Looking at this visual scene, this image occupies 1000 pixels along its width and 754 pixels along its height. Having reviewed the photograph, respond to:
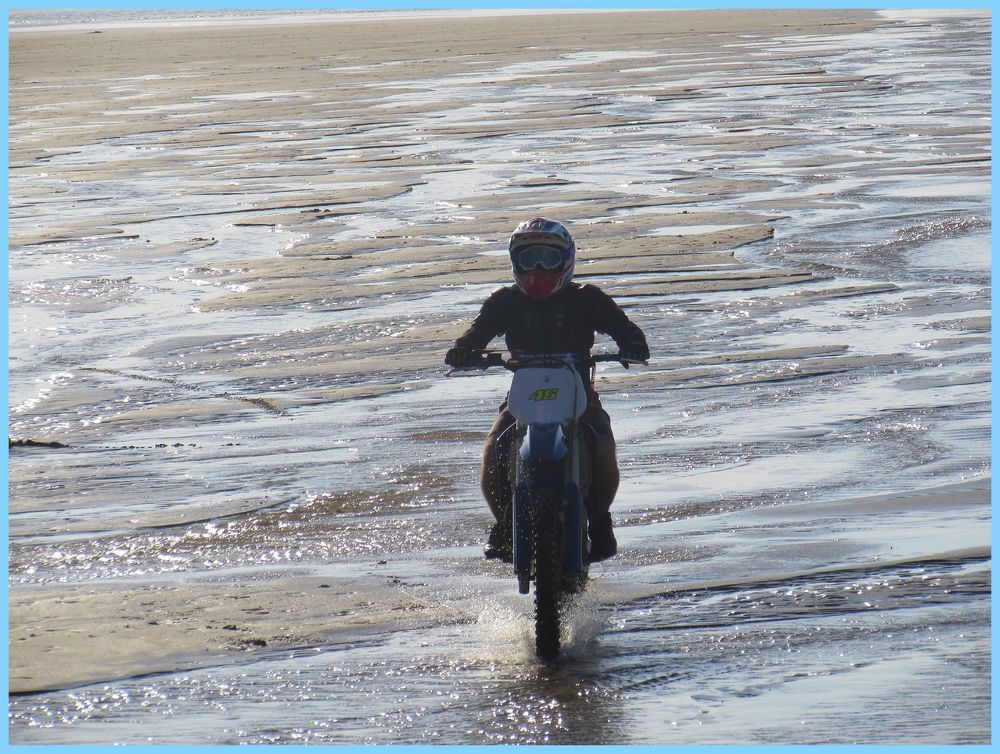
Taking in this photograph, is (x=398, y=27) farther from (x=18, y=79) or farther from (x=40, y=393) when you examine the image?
(x=40, y=393)

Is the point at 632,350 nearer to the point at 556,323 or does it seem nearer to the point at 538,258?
the point at 556,323

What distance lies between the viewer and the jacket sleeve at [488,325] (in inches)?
261

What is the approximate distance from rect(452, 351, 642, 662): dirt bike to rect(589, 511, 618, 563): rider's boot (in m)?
0.28

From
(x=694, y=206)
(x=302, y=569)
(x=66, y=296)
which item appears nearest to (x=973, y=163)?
(x=694, y=206)

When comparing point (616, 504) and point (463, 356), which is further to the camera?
point (616, 504)

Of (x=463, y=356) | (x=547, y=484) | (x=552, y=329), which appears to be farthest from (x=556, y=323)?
(x=547, y=484)

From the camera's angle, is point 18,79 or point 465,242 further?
point 18,79

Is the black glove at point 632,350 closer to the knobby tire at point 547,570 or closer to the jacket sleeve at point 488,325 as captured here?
the jacket sleeve at point 488,325

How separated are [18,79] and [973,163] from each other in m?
28.3

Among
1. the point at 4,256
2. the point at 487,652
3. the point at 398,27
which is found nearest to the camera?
the point at 4,256

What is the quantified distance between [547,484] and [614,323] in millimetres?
843

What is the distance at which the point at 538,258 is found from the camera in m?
Result: 6.57

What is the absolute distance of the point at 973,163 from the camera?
1930cm

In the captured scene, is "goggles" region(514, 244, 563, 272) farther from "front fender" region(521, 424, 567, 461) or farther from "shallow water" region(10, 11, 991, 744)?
"shallow water" region(10, 11, 991, 744)
